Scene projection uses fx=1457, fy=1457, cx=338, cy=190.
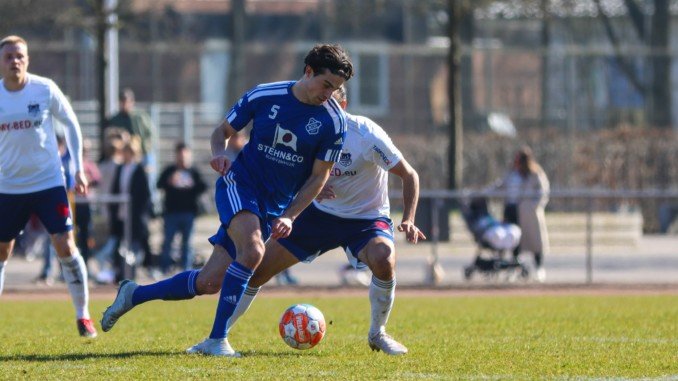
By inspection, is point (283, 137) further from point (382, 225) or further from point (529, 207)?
point (529, 207)

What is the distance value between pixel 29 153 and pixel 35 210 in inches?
16.5

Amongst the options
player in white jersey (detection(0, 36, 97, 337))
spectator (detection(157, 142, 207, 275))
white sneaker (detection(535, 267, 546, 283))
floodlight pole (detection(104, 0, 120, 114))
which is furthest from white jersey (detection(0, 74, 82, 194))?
floodlight pole (detection(104, 0, 120, 114))

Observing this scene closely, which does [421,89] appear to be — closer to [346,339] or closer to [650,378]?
[346,339]

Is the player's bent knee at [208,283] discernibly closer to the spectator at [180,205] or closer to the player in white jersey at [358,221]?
the player in white jersey at [358,221]

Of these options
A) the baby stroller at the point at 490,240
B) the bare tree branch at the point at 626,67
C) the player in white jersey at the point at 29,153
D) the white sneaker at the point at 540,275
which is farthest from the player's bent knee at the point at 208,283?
the bare tree branch at the point at 626,67

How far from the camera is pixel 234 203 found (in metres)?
9.17

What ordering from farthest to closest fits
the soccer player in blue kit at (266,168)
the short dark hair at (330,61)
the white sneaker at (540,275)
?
the white sneaker at (540,275)
the soccer player in blue kit at (266,168)
the short dark hair at (330,61)

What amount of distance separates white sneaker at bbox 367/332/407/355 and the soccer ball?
0.37 metres

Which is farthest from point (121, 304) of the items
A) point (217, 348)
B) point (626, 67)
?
point (626, 67)

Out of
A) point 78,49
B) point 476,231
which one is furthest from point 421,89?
point 476,231

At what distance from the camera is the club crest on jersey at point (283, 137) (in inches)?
360

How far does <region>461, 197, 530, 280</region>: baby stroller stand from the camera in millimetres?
18359

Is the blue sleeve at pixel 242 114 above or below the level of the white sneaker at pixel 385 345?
above

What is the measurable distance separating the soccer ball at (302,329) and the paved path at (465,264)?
27.4 ft
